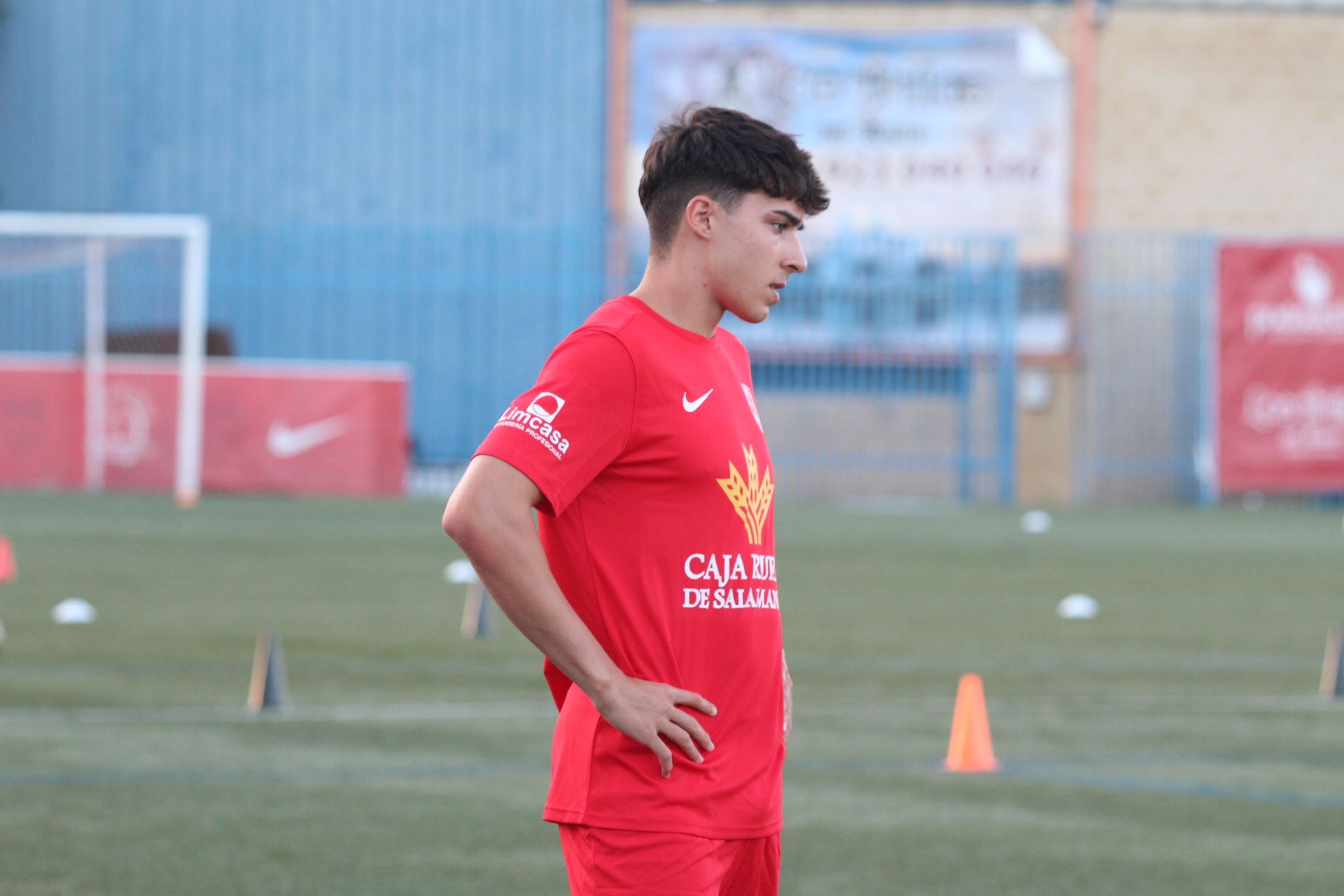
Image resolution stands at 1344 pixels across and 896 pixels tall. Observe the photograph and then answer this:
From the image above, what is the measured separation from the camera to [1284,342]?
24453 mm

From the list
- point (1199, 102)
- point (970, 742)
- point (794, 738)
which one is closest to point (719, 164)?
point (970, 742)

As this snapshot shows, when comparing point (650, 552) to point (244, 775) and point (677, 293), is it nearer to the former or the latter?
point (677, 293)

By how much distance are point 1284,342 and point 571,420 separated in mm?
22508

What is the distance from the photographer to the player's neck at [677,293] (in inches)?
128

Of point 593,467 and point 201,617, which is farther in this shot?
point 201,617

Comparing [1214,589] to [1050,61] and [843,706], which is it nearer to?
[843,706]

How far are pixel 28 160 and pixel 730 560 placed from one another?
87.7 ft

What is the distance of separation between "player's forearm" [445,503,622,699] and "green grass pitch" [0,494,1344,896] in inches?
98.5

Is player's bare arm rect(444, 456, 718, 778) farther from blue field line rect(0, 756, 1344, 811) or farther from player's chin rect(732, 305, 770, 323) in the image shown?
blue field line rect(0, 756, 1344, 811)

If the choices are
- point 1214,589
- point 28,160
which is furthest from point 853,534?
point 28,160

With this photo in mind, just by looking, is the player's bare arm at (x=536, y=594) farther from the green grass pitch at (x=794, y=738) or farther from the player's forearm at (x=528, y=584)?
the green grass pitch at (x=794, y=738)

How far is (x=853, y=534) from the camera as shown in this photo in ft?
63.5

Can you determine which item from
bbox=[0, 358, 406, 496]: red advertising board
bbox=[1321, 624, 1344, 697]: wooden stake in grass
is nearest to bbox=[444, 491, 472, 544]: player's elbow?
bbox=[1321, 624, 1344, 697]: wooden stake in grass

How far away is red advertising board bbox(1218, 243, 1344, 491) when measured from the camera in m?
24.5
